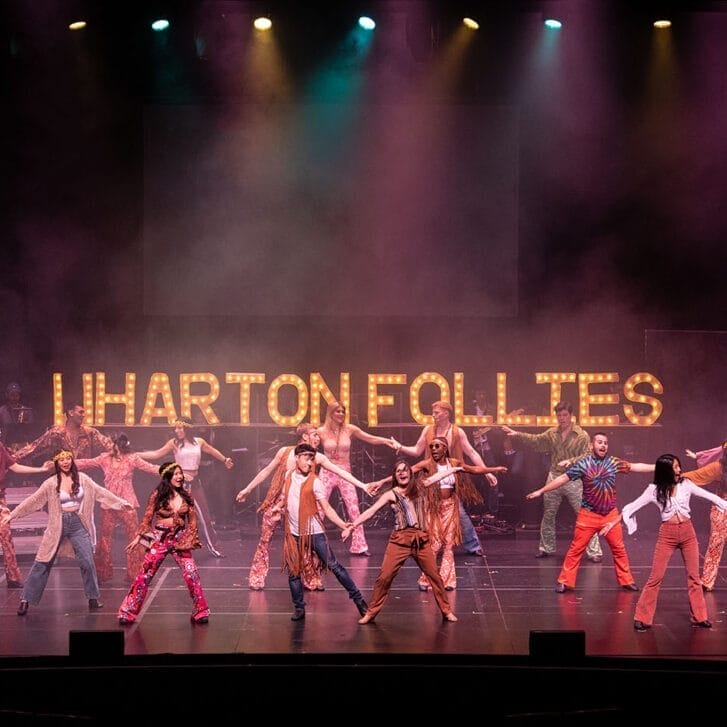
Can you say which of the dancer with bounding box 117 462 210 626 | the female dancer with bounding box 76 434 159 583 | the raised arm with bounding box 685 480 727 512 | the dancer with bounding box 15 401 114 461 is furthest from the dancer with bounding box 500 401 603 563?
the dancer with bounding box 15 401 114 461

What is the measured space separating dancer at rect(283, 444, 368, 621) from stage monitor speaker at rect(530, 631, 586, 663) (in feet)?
6.35

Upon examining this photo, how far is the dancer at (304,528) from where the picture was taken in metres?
11.3

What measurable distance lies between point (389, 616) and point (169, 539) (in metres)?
2.07

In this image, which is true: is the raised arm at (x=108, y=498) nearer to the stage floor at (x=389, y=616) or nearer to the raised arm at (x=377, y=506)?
the stage floor at (x=389, y=616)

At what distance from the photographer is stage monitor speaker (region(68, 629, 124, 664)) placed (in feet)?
32.8

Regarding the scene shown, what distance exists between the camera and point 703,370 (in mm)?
16594

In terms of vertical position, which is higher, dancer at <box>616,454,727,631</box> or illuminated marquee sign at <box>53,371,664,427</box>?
illuminated marquee sign at <box>53,371,664,427</box>

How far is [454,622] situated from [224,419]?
6956 millimetres

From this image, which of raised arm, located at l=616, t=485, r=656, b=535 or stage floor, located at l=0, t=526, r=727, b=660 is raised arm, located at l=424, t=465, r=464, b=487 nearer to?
stage floor, located at l=0, t=526, r=727, b=660

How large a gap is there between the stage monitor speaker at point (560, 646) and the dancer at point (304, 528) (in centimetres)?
194

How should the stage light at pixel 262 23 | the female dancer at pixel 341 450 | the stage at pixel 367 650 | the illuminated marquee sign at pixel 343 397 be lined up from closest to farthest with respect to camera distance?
the stage at pixel 367 650 → the female dancer at pixel 341 450 → the stage light at pixel 262 23 → the illuminated marquee sign at pixel 343 397

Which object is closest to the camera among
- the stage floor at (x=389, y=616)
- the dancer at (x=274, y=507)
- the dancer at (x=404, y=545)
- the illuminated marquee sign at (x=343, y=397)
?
the stage floor at (x=389, y=616)

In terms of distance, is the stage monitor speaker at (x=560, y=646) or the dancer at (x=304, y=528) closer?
the stage monitor speaker at (x=560, y=646)

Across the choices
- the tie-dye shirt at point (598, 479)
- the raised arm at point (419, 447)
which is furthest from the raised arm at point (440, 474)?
the raised arm at point (419, 447)
